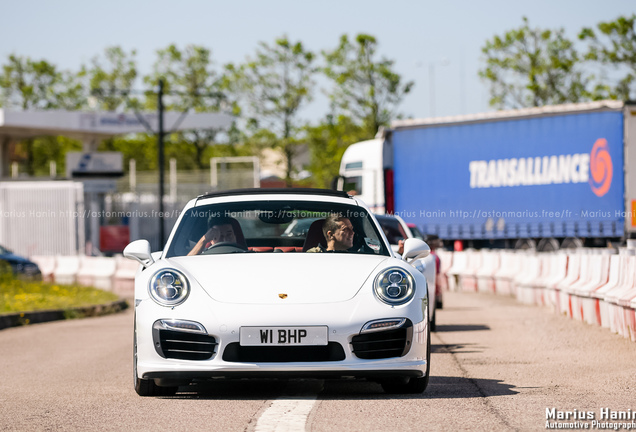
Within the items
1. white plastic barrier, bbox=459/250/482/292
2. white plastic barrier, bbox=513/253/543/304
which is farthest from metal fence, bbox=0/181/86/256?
white plastic barrier, bbox=513/253/543/304

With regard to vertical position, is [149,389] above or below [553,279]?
above

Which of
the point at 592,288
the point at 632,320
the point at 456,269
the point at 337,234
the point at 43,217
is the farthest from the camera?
the point at 43,217

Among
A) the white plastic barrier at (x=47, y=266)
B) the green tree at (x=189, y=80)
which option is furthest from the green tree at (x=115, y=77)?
the white plastic barrier at (x=47, y=266)

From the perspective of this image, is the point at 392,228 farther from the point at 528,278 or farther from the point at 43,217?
the point at 43,217

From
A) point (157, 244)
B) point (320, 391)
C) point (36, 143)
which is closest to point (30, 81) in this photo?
point (36, 143)

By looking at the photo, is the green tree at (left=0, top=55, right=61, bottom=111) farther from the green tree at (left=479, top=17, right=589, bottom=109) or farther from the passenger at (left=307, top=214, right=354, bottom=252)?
the passenger at (left=307, top=214, right=354, bottom=252)

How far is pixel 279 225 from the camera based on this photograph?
324 inches

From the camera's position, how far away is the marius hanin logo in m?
27.7

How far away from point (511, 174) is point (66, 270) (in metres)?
12.4

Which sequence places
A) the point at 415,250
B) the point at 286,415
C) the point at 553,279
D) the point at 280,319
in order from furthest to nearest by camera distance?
the point at 553,279 → the point at 415,250 → the point at 280,319 → the point at 286,415

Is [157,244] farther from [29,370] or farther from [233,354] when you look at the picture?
[233,354]

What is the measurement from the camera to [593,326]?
1352cm

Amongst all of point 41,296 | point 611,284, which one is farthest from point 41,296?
point 611,284

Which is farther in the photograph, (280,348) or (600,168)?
(600,168)
